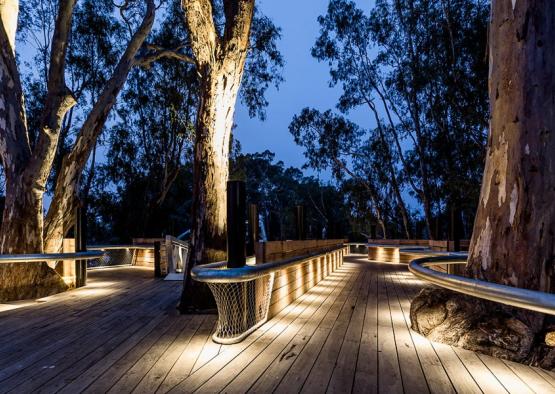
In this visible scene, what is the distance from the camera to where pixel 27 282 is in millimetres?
5172

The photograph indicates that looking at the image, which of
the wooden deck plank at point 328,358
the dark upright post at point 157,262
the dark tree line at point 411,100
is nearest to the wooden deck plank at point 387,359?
the wooden deck plank at point 328,358

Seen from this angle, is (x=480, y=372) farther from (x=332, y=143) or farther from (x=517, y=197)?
(x=332, y=143)

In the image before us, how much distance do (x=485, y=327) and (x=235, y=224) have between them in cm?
209

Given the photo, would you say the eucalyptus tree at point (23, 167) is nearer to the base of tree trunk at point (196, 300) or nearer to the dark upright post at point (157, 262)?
the dark upright post at point (157, 262)

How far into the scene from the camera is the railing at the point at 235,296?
2.82 metres

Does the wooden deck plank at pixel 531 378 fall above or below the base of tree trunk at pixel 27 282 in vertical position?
below

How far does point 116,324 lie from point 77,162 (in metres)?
3.62

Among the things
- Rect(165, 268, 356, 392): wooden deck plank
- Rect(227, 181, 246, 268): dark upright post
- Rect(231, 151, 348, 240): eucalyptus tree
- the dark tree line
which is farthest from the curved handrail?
Rect(231, 151, 348, 240): eucalyptus tree

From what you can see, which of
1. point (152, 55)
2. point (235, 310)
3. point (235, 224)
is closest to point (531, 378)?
point (235, 310)

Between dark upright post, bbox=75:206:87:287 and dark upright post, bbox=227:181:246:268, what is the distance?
3703 millimetres

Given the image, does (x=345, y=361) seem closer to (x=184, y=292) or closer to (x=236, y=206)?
(x=236, y=206)

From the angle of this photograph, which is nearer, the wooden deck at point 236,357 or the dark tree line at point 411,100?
the wooden deck at point 236,357

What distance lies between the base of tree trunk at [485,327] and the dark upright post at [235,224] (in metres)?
1.69

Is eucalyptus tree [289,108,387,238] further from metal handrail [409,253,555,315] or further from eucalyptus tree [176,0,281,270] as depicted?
metal handrail [409,253,555,315]
